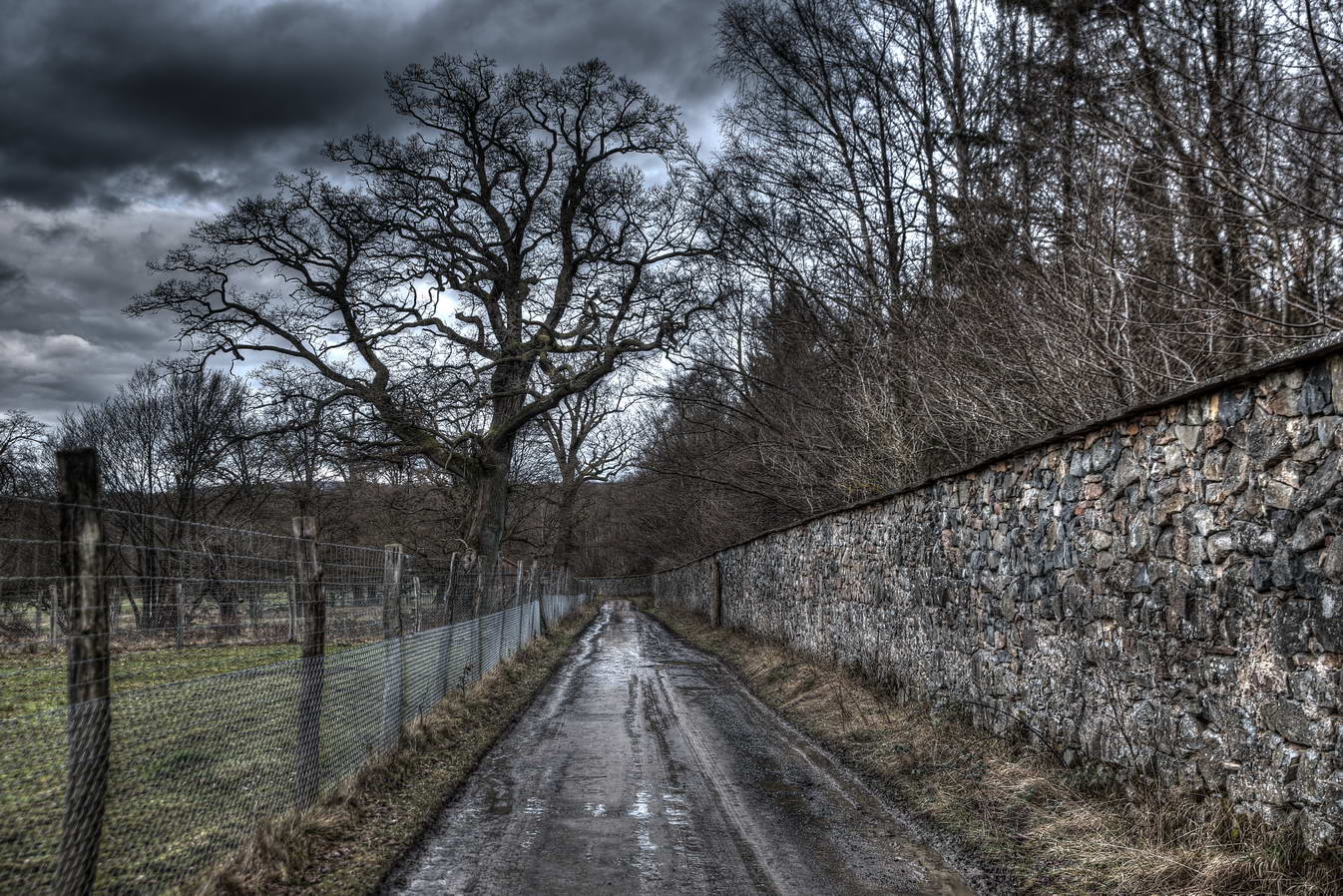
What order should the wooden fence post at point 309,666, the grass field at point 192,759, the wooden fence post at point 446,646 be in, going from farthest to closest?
the wooden fence post at point 446,646 → the wooden fence post at point 309,666 → the grass field at point 192,759

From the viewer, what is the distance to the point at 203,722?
4309mm

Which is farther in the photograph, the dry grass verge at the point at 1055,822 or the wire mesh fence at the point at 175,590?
the wire mesh fence at the point at 175,590

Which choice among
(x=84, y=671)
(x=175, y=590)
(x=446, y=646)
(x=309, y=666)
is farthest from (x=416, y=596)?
(x=84, y=671)

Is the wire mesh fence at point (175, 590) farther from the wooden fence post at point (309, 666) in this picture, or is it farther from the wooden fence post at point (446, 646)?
the wooden fence post at point (446, 646)

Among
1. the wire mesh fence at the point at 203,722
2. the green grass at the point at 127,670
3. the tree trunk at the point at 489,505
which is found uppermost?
the tree trunk at the point at 489,505

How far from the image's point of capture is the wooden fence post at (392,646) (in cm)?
706

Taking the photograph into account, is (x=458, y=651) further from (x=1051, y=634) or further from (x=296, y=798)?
(x=1051, y=634)

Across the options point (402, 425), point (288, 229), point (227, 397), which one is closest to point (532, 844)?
point (402, 425)

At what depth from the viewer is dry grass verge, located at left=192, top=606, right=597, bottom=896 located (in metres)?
4.17

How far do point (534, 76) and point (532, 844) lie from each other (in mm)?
16540

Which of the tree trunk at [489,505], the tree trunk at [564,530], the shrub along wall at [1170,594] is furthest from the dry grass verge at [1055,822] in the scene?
the tree trunk at [564,530]

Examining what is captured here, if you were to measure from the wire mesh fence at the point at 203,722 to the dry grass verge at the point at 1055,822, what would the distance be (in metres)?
3.95

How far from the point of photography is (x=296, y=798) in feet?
16.9

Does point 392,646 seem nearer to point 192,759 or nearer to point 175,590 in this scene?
point 192,759
